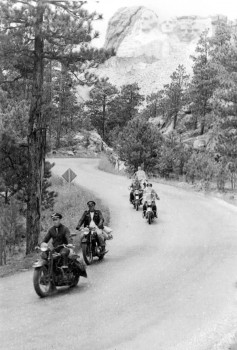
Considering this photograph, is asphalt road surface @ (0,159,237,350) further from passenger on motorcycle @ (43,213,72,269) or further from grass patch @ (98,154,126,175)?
grass patch @ (98,154,126,175)

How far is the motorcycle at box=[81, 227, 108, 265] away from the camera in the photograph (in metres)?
13.7

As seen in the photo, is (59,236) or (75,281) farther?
(59,236)

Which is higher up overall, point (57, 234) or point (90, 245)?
point (57, 234)

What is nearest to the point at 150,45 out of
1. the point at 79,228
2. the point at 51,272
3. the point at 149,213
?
the point at 149,213

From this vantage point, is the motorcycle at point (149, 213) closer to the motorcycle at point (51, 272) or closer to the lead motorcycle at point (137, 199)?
the lead motorcycle at point (137, 199)

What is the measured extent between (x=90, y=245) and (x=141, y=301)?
3990mm

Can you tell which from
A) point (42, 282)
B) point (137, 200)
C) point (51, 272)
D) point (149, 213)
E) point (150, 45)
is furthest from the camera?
point (150, 45)

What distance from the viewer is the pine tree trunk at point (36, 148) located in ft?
55.2

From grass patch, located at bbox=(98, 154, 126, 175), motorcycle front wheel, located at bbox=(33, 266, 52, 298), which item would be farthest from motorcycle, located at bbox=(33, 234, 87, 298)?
grass patch, located at bbox=(98, 154, 126, 175)

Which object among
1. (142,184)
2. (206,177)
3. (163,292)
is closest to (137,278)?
(163,292)

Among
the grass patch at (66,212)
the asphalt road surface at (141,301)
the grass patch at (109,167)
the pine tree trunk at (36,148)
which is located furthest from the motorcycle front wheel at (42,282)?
the grass patch at (109,167)

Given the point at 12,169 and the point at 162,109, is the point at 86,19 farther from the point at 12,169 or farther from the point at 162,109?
the point at 162,109

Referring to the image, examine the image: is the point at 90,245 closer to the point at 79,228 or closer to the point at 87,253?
the point at 87,253

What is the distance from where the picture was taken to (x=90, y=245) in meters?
14.0
